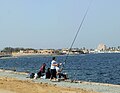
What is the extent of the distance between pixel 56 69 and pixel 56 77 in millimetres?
596

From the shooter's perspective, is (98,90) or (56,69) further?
(56,69)

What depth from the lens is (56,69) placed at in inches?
1066

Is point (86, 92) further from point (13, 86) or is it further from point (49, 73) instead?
point (49, 73)

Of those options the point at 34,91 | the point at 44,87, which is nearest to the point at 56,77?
the point at 44,87

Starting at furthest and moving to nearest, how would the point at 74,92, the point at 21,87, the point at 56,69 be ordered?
the point at 56,69 → the point at 21,87 → the point at 74,92

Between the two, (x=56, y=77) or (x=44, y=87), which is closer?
(x=44, y=87)

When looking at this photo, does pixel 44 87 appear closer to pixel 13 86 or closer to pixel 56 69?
pixel 13 86

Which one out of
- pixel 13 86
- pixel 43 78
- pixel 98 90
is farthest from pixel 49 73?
pixel 98 90

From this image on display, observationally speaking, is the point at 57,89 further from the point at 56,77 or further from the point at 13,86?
the point at 56,77

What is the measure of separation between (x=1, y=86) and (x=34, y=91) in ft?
9.69

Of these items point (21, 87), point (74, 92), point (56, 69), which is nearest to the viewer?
point (74, 92)

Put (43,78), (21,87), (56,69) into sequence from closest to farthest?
1. (21,87)
2. (56,69)
3. (43,78)

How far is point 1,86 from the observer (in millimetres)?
23125

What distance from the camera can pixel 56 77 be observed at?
27359 millimetres
